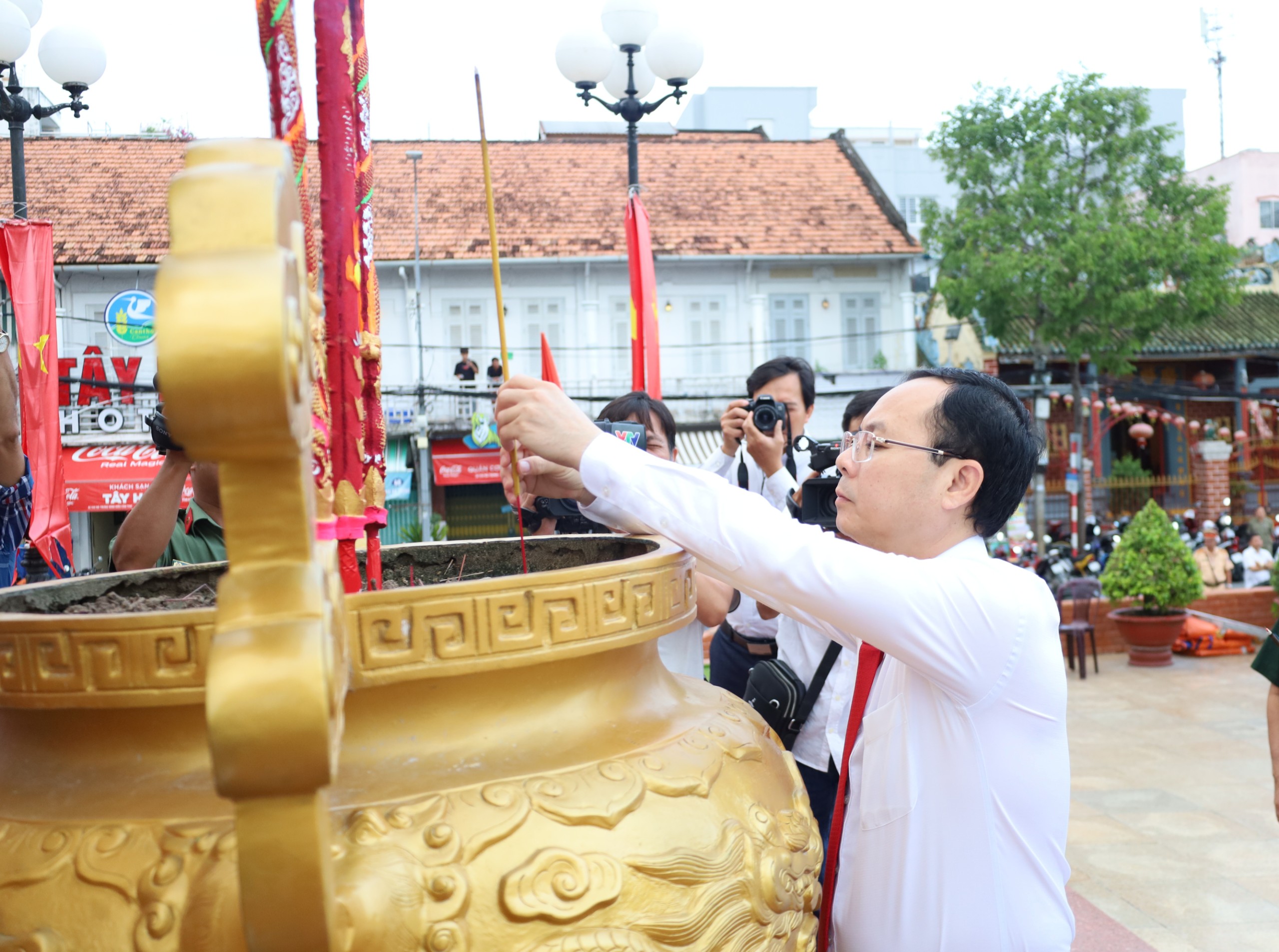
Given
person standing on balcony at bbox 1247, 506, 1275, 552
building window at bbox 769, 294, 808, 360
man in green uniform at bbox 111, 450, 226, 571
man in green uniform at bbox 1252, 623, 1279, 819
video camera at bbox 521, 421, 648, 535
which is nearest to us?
video camera at bbox 521, 421, 648, 535

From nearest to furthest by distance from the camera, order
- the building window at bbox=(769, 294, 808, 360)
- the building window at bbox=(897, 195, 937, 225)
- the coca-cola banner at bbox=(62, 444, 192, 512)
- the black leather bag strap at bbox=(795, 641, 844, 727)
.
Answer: the black leather bag strap at bbox=(795, 641, 844, 727) < the coca-cola banner at bbox=(62, 444, 192, 512) < the building window at bbox=(769, 294, 808, 360) < the building window at bbox=(897, 195, 937, 225)

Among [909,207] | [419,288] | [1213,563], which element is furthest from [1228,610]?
[909,207]

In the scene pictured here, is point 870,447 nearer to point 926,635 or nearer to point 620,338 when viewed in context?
point 926,635

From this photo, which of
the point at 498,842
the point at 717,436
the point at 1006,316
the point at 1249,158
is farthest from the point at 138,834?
the point at 1249,158

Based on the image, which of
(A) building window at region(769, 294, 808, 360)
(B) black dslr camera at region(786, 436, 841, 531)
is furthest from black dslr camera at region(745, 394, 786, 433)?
(A) building window at region(769, 294, 808, 360)

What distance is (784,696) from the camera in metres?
2.11

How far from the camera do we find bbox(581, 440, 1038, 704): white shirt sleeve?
3.51 feet

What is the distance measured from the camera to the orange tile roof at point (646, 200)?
570 inches

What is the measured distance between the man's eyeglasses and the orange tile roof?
504 inches

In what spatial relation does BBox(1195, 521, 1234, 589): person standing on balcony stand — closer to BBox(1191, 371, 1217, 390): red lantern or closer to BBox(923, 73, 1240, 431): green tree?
BBox(923, 73, 1240, 431): green tree

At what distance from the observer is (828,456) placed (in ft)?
7.43

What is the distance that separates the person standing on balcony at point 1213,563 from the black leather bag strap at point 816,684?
28.7ft

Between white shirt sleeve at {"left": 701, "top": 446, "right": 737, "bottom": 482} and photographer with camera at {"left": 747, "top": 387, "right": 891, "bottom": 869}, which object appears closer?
photographer with camera at {"left": 747, "top": 387, "right": 891, "bottom": 869}

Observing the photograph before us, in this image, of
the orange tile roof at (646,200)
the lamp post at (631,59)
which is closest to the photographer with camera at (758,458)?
the lamp post at (631,59)
